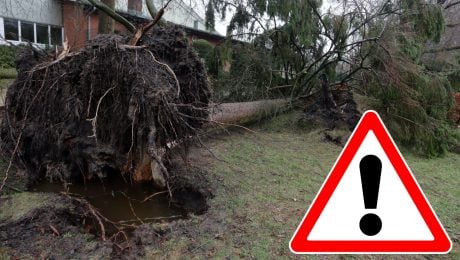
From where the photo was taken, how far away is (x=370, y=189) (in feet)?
5.37

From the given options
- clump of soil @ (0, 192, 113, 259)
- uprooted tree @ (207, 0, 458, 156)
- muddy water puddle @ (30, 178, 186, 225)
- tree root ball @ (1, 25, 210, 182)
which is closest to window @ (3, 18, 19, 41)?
uprooted tree @ (207, 0, 458, 156)

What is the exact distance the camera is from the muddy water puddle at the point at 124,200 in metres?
2.97

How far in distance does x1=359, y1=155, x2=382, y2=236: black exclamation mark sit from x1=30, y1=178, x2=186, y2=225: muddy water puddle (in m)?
1.86

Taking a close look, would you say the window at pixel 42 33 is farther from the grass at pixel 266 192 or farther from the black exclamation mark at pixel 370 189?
the black exclamation mark at pixel 370 189

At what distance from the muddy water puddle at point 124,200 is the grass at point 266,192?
1.63ft

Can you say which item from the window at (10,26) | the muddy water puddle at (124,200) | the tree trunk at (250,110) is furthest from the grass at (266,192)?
the window at (10,26)

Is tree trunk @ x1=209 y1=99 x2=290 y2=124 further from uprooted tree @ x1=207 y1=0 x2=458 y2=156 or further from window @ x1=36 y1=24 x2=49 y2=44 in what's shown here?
window @ x1=36 y1=24 x2=49 y2=44

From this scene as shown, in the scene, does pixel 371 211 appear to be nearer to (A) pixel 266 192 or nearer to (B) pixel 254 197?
(B) pixel 254 197

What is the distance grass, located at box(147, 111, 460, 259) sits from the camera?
94.6 inches

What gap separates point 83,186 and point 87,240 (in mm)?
1340

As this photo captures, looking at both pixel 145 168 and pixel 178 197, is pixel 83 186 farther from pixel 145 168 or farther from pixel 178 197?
pixel 178 197

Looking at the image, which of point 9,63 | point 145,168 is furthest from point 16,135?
point 9,63

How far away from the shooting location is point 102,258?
217 cm

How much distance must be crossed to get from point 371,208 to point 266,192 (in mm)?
1926
